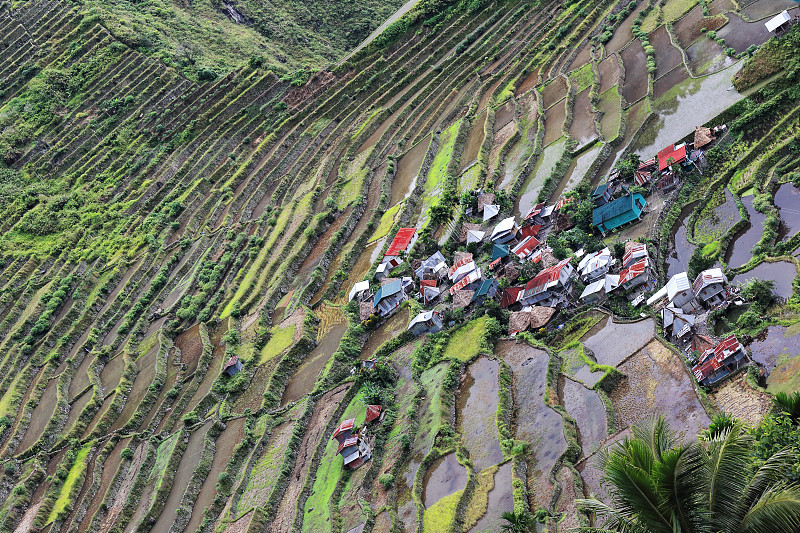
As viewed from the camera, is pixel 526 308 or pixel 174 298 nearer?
pixel 526 308

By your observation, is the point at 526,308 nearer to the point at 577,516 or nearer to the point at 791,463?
the point at 577,516

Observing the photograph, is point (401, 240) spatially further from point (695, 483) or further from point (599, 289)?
point (695, 483)

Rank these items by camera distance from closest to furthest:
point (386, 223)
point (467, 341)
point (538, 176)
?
point (467, 341), point (538, 176), point (386, 223)

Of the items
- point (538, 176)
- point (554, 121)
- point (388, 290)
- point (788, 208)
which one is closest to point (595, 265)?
point (788, 208)

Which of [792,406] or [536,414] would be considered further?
[536,414]

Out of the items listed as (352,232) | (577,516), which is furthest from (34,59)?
(577,516)

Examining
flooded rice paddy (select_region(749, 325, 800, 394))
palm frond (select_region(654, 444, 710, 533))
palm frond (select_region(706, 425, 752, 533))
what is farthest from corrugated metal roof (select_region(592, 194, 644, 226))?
palm frond (select_region(654, 444, 710, 533))
